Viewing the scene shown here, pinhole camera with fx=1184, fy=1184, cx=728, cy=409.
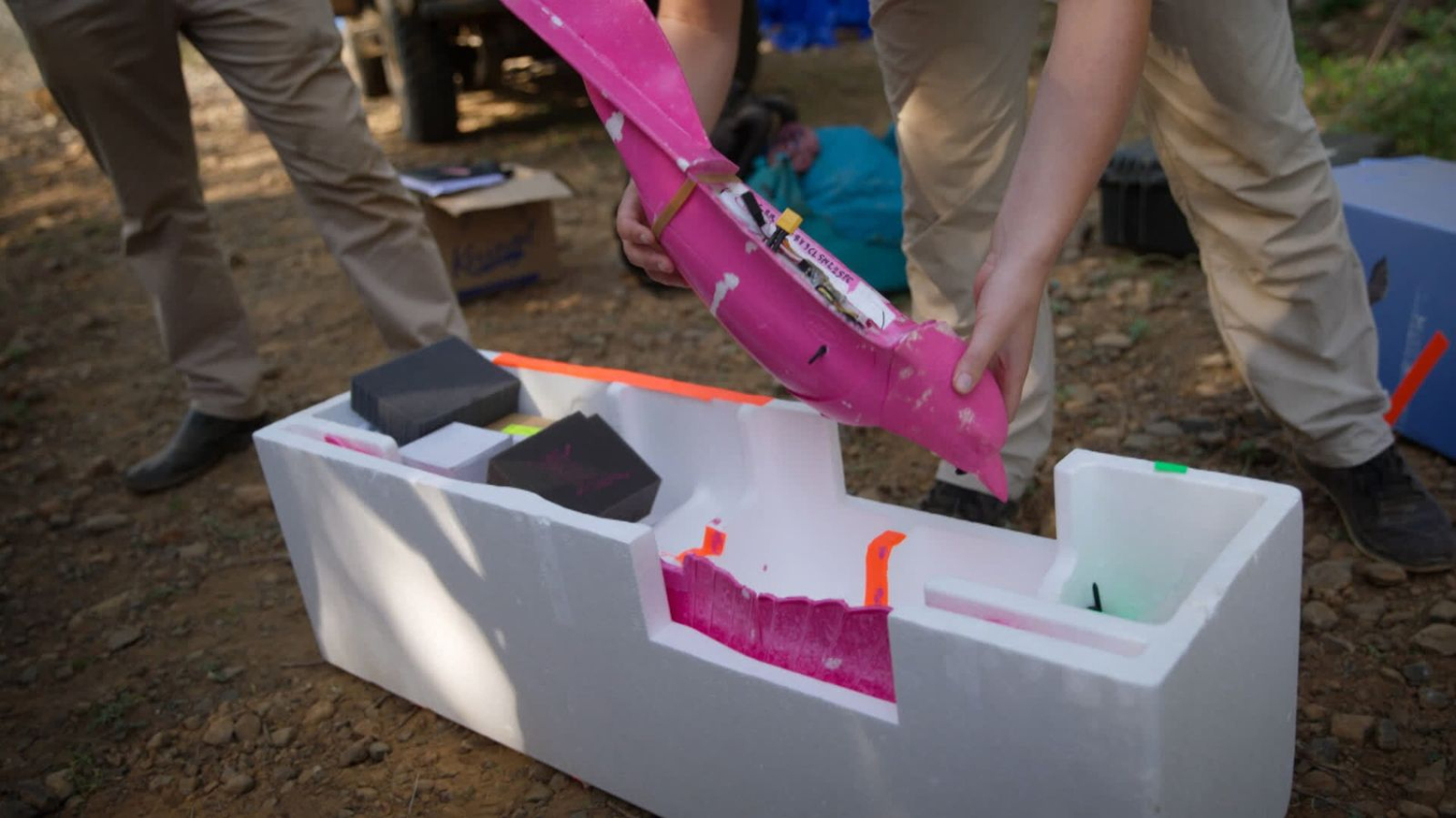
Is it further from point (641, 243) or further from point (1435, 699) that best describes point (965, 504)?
point (641, 243)

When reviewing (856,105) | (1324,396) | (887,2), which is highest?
(887,2)

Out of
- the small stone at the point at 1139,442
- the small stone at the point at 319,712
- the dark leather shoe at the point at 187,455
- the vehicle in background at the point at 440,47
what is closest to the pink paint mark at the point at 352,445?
the small stone at the point at 319,712

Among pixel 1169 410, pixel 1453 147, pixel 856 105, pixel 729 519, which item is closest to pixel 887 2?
pixel 729 519

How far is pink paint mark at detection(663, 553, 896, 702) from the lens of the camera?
3.96 feet

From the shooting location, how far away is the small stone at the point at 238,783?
1.63 meters

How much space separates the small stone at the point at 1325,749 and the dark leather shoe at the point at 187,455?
2093 millimetres

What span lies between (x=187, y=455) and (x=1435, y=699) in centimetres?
234

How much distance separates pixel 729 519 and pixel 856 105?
3668 mm

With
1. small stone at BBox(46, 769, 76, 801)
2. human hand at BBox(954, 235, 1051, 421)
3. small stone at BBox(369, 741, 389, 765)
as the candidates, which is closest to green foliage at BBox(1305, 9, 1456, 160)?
human hand at BBox(954, 235, 1051, 421)

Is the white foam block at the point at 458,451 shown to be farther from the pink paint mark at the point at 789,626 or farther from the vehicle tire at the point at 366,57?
the vehicle tire at the point at 366,57

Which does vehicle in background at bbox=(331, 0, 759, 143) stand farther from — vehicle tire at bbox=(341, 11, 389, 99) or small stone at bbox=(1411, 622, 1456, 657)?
small stone at bbox=(1411, 622, 1456, 657)

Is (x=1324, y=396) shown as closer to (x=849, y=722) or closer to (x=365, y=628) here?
(x=849, y=722)

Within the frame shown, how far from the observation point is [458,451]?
1.67 metres

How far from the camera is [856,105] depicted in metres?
4.96
